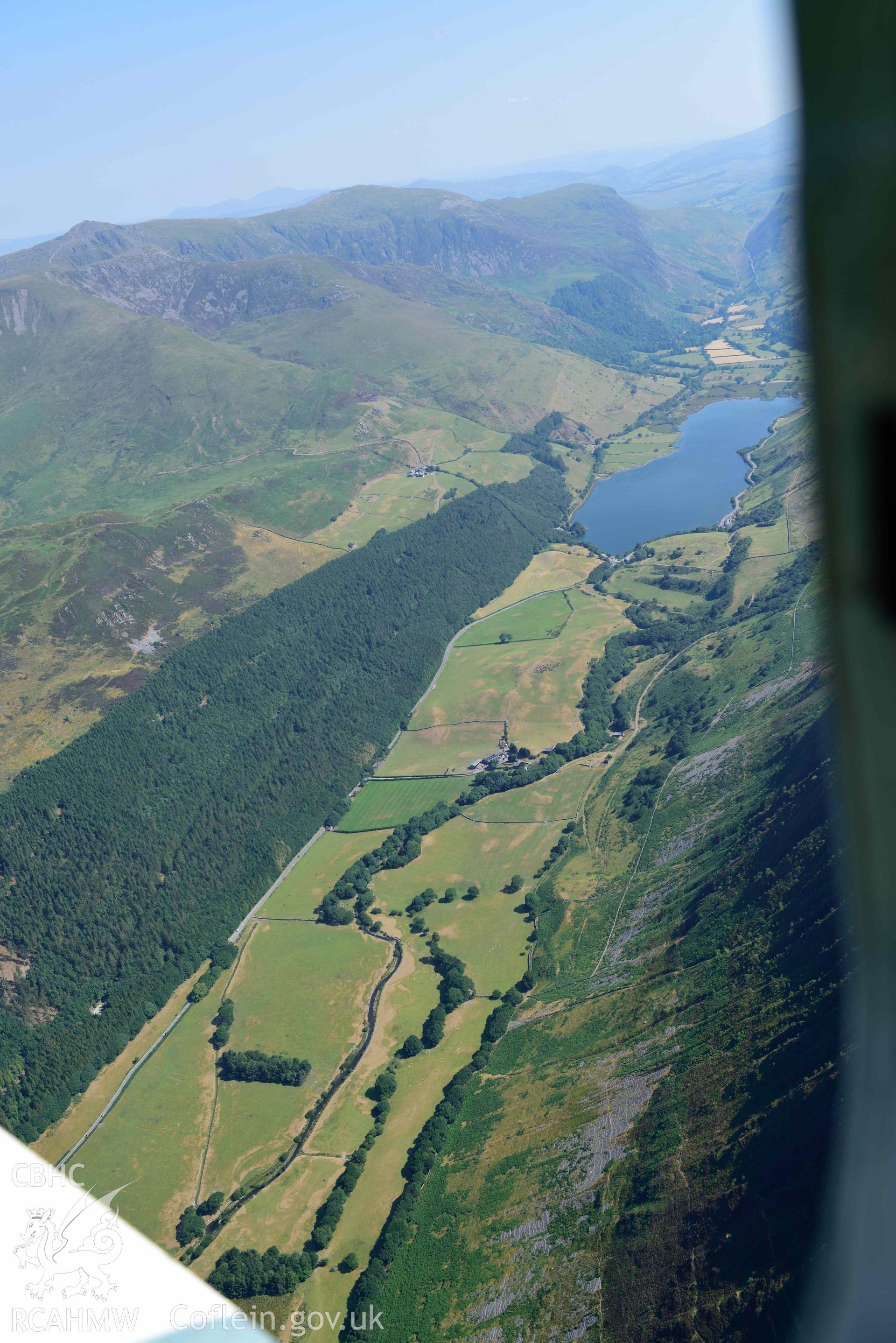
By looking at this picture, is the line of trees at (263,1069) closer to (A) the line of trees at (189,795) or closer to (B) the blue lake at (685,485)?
(A) the line of trees at (189,795)

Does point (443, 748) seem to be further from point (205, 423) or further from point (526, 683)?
point (205, 423)

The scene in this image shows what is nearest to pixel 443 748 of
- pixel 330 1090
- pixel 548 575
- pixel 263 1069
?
pixel 263 1069

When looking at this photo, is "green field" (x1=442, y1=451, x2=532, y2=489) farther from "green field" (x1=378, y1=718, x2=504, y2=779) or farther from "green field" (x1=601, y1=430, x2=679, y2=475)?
"green field" (x1=378, y1=718, x2=504, y2=779)

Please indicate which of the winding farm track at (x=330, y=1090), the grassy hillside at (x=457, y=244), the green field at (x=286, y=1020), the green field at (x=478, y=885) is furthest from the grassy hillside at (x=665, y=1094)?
the grassy hillside at (x=457, y=244)

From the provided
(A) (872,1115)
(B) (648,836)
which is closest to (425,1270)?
(A) (872,1115)

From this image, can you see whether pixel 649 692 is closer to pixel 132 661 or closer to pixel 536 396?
pixel 132 661
